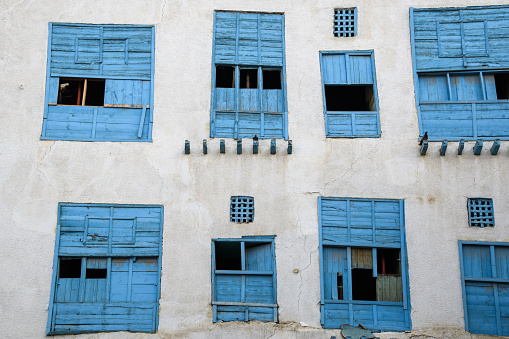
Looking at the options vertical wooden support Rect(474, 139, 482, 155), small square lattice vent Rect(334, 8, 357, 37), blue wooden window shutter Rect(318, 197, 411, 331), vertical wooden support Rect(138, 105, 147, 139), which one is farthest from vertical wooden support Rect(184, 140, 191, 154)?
vertical wooden support Rect(474, 139, 482, 155)

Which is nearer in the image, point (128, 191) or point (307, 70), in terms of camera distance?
point (128, 191)

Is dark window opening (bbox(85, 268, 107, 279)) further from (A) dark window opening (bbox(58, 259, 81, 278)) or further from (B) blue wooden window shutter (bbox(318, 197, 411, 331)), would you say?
(B) blue wooden window shutter (bbox(318, 197, 411, 331))

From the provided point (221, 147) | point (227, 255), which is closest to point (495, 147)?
point (221, 147)

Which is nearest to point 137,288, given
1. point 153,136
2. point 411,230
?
point 153,136

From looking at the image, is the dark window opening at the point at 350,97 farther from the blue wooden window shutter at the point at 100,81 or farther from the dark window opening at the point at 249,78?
the blue wooden window shutter at the point at 100,81

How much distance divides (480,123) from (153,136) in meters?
6.26

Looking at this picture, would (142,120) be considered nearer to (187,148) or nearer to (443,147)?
(187,148)

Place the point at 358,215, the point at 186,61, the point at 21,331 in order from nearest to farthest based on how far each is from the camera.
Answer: the point at 21,331 < the point at 358,215 < the point at 186,61

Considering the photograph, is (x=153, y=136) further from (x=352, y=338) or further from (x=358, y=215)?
(x=352, y=338)

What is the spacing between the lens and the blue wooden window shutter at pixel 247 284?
37.2ft

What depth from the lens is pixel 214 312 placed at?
11297 millimetres

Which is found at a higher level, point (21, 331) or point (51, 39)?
point (51, 39)

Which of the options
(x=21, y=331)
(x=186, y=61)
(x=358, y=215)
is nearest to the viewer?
(x=21, y=331)

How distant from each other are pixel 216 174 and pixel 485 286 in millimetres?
5266
